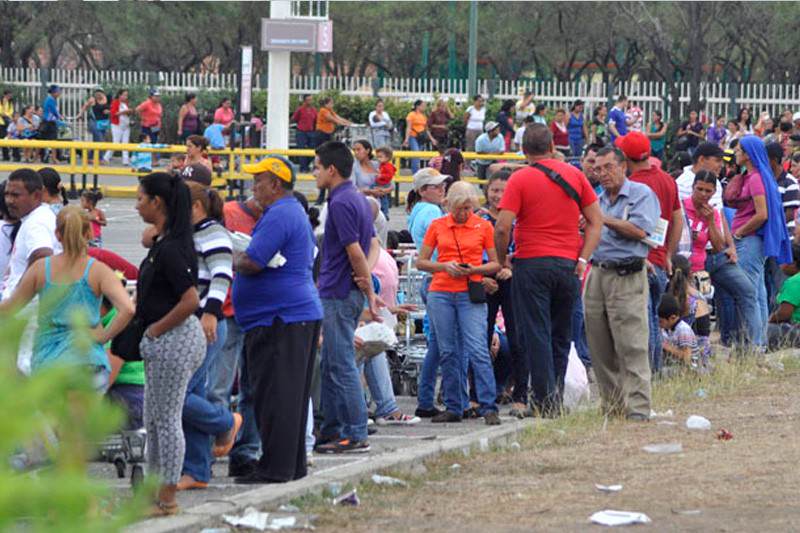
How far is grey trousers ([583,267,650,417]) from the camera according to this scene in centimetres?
1015

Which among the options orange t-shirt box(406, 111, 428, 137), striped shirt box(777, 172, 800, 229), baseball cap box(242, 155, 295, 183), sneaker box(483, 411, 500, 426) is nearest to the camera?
baseball cap box(242, 155, 295, 183)

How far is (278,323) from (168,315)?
Result: 0.99 metres

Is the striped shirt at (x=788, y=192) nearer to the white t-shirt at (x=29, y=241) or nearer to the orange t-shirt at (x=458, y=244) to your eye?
the orange t-shirt at (x=458, y=244)

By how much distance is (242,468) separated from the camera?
8.33m

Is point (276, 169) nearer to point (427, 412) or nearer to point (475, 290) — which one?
point (475, 290)

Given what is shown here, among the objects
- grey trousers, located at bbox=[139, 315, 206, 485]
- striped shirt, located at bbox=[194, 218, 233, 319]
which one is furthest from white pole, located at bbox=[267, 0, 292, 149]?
grey trousers, located at bbox=[139, 315, 206, 485]

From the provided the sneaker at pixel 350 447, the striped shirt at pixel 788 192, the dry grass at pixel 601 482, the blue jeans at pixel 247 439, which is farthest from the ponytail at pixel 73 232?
the striped shirt at pixel 788 192

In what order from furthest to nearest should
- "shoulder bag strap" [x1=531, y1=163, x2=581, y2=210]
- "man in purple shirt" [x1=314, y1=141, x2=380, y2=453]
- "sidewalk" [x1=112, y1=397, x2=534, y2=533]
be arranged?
"shoulder bag strap" [x1=531, y1=163, x2=581, y2=210]
"man in purple shirt" [x1=314, y1=141, x2=380, y2=453]
"sidewalk" [x1=112, y1=397, x2=534, y2=533]

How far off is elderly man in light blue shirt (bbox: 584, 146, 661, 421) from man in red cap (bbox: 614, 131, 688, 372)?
1.71ft

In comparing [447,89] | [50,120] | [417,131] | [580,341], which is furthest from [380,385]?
[447,89]

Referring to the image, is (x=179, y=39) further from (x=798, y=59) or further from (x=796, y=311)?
(x=796, y=311)

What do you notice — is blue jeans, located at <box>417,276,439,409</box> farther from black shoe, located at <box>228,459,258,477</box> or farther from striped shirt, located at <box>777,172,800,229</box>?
striped shirt, located at <box>777,172,800,229</box>

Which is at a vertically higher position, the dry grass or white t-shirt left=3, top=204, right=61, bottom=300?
white t-shirt left=3, top=204, right=61, bottom=300

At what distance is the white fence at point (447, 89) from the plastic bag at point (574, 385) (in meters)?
32.4
